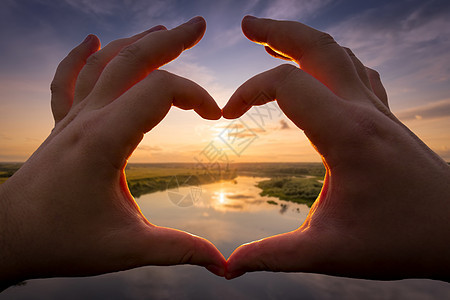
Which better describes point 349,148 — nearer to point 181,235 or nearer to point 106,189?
point 181,235

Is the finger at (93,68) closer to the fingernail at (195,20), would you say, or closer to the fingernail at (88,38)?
the fingernail at (88,38)

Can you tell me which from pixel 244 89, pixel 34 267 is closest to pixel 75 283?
pixel 34 267

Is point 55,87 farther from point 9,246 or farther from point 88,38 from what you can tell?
point 9,246

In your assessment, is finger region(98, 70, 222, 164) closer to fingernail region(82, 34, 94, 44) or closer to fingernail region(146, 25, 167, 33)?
fingernail region(146, 25, 167, 33)

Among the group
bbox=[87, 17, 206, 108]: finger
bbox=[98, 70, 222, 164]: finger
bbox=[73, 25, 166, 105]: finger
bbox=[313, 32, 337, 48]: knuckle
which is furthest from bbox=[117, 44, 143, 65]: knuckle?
bbox=[313, 32, 337, 48]: knuckle

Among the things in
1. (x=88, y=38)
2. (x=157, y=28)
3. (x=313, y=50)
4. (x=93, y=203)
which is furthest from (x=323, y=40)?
(x=88, y=38)
